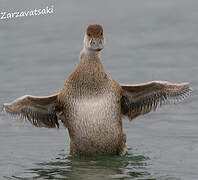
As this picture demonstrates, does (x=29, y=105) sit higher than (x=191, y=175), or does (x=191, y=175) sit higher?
(x=29, y=105)

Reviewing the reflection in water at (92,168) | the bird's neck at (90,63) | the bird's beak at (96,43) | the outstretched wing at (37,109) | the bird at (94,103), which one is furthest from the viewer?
the outstretched wing at (37,109)

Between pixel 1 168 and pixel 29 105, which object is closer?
pixel 1 168

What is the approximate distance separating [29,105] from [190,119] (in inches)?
234

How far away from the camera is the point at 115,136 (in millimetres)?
18062

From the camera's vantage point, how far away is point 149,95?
61.9 feet

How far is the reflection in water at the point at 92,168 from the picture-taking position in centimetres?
1600

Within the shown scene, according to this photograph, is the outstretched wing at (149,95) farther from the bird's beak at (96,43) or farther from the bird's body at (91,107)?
the bird's beak at (96,43)

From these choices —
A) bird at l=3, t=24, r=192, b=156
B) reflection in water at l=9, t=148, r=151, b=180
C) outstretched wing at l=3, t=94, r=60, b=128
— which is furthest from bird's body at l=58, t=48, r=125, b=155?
outstretched wing at l=3, t=94, r=60, b=128

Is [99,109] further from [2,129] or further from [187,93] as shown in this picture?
[2,129]

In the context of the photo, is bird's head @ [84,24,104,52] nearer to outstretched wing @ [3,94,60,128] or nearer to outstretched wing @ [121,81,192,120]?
outstretched wing @ [121,81,192,120]

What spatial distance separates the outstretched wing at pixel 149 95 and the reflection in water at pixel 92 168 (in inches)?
51.5

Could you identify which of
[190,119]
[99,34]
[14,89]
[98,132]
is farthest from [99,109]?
[14,89]

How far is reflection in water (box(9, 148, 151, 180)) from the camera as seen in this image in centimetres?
1600

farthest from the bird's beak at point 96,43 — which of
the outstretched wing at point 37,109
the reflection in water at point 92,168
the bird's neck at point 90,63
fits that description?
the reflection in water at point 92,168
